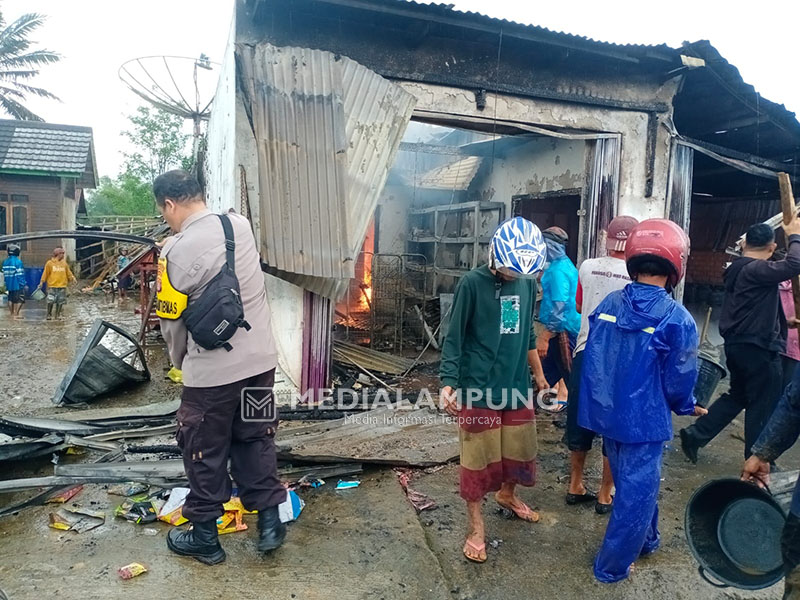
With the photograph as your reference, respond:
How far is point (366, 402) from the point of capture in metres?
5.51

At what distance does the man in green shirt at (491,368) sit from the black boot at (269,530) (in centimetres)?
106

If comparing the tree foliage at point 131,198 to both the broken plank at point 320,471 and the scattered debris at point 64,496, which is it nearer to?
the scattered debris at point 64,496

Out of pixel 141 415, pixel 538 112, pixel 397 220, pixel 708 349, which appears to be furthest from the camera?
pixel 397 220

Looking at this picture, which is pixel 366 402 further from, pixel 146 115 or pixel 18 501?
pixel 146 115

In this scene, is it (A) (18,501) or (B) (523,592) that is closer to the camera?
(B) (523,592)

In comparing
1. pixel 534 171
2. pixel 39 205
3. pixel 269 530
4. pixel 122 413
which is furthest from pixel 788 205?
pixel 39 205

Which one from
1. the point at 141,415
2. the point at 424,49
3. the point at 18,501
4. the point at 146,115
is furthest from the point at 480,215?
the point at 146,115

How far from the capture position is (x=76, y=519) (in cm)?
313

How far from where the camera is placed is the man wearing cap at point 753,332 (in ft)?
12.6

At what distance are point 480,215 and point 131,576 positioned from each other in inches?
296

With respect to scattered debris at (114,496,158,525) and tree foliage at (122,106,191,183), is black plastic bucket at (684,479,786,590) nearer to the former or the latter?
scattered debris at (114,496,158,525)

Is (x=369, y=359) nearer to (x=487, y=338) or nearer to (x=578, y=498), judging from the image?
(x=578, y=498)

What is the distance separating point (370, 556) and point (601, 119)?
17.8 ft

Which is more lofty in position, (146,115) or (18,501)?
(146,115)
